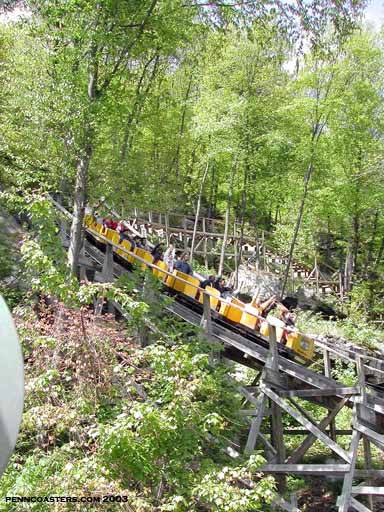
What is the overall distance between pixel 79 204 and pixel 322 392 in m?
5.10

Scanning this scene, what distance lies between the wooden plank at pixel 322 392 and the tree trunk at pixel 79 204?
419 cm

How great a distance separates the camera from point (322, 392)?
28.0 feet

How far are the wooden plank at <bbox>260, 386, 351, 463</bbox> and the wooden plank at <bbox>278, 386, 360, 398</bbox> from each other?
10.3 inches

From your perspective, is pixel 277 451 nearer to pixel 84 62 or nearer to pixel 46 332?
pixel 46 332

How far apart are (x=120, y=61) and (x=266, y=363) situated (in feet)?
18.6

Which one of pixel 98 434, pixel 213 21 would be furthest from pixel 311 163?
pixel 98 434

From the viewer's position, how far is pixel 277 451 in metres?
9.03

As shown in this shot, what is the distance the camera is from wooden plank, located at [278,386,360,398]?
828cm

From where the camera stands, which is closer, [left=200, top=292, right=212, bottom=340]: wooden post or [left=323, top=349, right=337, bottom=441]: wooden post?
[left=200, top=292, right=212, bottom=340]: wooden post

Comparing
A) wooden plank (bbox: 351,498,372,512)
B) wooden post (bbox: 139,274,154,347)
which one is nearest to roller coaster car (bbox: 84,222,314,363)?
wooden post (bbox: 139,274,154,347)

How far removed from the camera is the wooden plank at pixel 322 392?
8281mm

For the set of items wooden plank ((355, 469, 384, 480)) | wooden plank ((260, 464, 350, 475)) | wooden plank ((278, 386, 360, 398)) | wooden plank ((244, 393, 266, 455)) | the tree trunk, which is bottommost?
wooden plank ((355, 469, 384, 480))

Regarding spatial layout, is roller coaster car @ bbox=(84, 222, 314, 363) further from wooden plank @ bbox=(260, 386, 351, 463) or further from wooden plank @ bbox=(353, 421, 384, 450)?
wooden plank @ bbox=(353, 421, 384, 450)

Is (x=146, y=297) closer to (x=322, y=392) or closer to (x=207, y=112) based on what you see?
(x=322, y=392)
